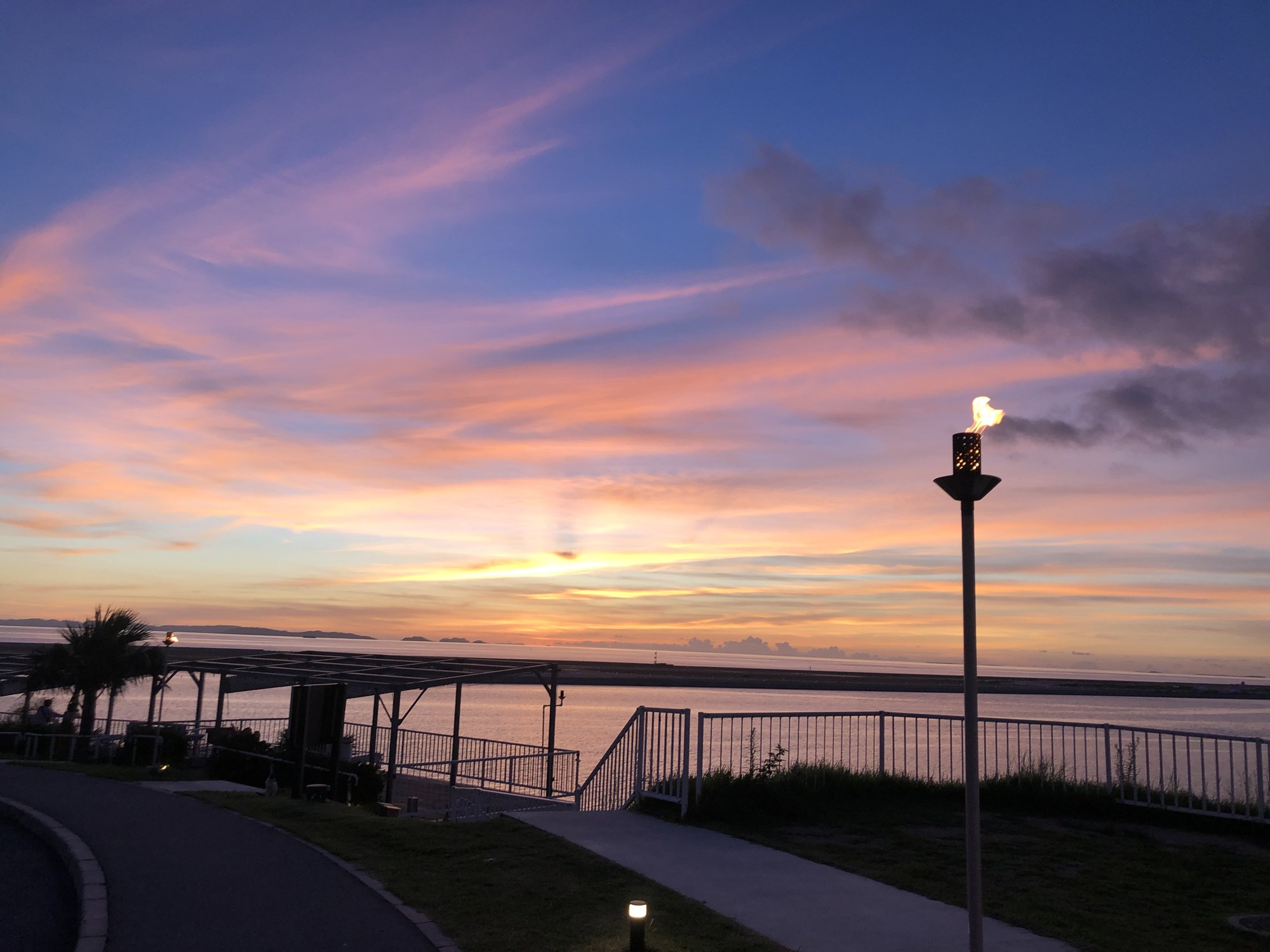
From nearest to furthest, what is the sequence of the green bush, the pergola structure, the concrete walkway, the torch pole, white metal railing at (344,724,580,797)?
the torch pole
the concrete walkway
the pergola structure
white metal railing at (344,724,580,797)
the green bush

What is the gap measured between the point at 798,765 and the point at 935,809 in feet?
6.49

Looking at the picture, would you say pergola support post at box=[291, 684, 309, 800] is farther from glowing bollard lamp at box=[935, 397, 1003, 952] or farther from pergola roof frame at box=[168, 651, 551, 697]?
glowing bollard lamp at box=[935, 397, 1003, 952]

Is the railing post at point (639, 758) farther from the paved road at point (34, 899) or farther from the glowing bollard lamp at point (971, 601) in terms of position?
the glowing bollard lamp at point (971, 601)

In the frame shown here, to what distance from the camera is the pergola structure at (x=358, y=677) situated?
20297mm

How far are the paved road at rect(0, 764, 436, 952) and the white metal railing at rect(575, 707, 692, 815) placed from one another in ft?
14.6

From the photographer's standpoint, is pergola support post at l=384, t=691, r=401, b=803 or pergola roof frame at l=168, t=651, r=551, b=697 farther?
pergola roof frame at l=168, t=651, r=551, b=697

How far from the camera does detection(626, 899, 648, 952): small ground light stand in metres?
6.67

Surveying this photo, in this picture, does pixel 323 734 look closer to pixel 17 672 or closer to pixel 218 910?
pixel 218 910

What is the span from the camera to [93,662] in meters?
26.0

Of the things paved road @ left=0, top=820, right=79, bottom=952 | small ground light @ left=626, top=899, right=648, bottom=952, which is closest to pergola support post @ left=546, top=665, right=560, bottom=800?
paved road @ left=0, top=820, right=79, bottom=952

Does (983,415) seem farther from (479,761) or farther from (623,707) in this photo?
(623,707)

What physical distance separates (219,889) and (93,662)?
20.2 m

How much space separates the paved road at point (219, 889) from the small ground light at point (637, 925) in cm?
159

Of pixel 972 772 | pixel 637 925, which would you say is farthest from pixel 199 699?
pixel 972 772
